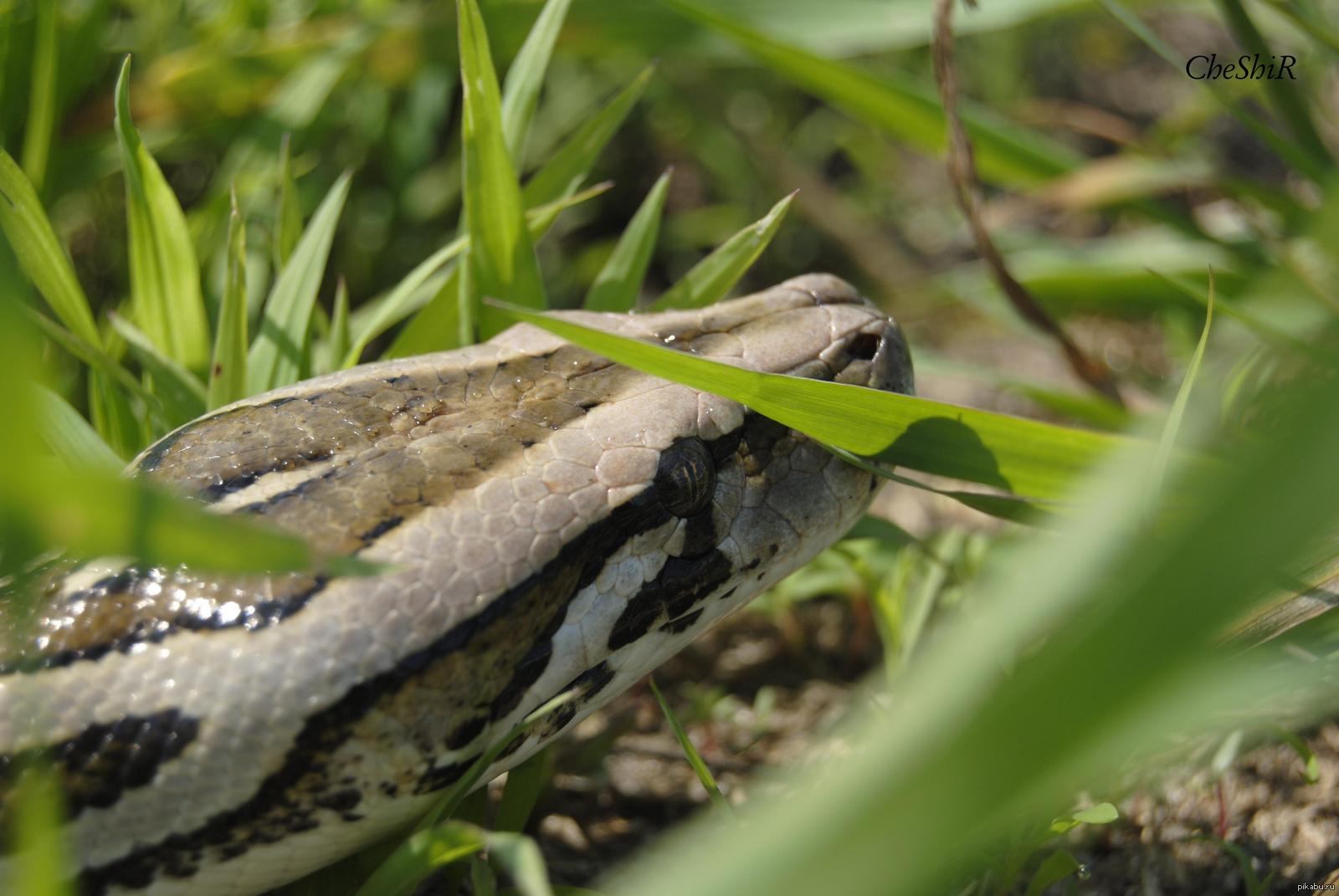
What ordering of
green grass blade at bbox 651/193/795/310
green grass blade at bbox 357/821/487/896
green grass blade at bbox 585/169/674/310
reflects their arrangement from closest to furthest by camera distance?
green grass blade at bbox 357/821/487/896 → green grass blade at bbox 651/193/795/310 → green grass blade at bbox 585/169/674/310

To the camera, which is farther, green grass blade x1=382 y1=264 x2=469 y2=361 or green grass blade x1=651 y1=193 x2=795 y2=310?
green grass blade x1=382 y1=264 x2=469 y2=361

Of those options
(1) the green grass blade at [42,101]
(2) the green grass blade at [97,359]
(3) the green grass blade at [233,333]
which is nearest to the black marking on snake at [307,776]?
(3) the green grass blade at [233,333]

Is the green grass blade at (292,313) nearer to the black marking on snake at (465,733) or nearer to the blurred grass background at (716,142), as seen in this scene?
the blurred grass background at (716,142)

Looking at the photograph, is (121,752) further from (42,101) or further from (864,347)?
(42,101)

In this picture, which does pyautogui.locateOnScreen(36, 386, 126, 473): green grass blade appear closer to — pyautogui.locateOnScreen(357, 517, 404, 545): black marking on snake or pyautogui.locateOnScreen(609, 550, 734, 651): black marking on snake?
pyautogui.locateOnScreen(357, 517, 404, 545): black marking on snake

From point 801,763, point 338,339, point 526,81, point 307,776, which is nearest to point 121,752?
point 307,776

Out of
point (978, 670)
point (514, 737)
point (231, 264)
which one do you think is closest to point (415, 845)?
point (514, 737)

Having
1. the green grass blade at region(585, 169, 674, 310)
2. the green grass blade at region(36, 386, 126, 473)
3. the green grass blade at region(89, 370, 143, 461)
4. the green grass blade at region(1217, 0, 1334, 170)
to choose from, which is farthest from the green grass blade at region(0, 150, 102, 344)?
the green grass blade at region(1217, 0, 1334, 170)
